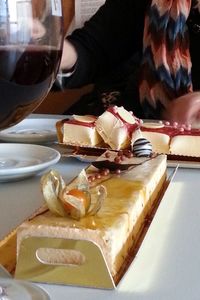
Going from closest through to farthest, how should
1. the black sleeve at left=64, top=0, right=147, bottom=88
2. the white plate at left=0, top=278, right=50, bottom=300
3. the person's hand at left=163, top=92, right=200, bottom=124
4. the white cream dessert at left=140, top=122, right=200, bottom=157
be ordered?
the white plate at left=0, top=278, right=50, bottom=300, the white cream dessert at left=140, top=122, right=200, bottom=157, the person's hand at left=163, top=92, right=200, bottom=124, the black sleeve at left=64, top=0, right=147, bottom=88

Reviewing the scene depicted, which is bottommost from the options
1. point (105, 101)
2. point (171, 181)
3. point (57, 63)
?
point (105, 101)

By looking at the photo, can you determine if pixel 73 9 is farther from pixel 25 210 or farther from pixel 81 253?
pixel 81 253

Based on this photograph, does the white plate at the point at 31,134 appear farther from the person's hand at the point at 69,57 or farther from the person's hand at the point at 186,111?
the person's hand at the point at 69,57

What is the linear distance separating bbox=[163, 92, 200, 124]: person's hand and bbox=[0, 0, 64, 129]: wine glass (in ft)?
2.10

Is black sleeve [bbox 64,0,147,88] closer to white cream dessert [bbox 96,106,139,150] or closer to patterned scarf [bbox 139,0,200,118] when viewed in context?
patterned scarf [bbox 139,0,200,118]

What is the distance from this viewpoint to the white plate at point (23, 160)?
670 millimetres

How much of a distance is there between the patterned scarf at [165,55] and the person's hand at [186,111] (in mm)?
345

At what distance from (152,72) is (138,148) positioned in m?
0.88

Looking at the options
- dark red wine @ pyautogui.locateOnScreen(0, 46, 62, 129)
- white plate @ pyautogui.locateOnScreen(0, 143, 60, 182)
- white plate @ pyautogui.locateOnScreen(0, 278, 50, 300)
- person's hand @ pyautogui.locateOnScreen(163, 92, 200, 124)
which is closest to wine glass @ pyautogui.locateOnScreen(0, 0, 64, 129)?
dark red wine @ pyautogui.locateOnScreen(0, 46, 62, 129)

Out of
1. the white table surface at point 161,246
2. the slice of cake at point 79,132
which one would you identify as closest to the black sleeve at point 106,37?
the slice of cake at point 79,132

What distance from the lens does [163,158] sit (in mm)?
664

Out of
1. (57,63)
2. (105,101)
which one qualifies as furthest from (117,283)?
(105,101)

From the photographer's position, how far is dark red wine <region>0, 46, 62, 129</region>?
0.42 m

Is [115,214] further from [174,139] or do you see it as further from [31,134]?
[31,134]
